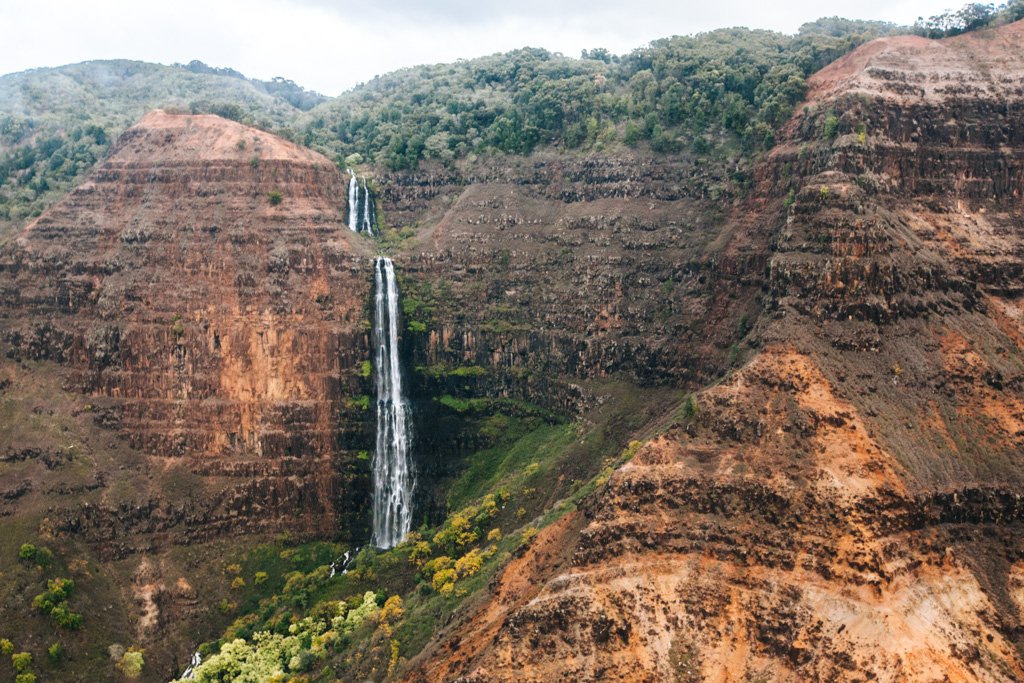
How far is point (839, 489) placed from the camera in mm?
40031

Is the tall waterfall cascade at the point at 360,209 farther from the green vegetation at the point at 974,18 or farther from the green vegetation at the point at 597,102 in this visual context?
the green vegetation at the point at 974,18

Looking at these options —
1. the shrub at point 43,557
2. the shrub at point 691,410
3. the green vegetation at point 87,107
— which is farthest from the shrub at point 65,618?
the shrub at point 691,410

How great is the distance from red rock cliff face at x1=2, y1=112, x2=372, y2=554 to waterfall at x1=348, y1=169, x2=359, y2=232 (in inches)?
124

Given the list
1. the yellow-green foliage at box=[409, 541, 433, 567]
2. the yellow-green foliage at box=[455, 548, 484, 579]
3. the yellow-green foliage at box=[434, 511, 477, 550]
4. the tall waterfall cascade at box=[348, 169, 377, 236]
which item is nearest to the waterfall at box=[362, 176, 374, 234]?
the tall waterfall cascade at box=[348, 169, 377, 236]

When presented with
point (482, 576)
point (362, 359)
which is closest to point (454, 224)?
point (362, 359)

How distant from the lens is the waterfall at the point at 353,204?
7625 cm

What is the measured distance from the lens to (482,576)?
159 ft

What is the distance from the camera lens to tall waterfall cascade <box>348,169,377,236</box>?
251 feet

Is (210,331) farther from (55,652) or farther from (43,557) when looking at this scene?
(55,652)

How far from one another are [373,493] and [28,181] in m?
39.2

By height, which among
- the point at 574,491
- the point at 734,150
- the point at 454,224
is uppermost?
the point at 734,150

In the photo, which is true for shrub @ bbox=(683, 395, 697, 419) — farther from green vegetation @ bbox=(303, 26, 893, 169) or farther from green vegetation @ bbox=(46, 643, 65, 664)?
green vegetation @ bbox=(46, 643, 65, 664)

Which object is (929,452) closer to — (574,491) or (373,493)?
(574,491)

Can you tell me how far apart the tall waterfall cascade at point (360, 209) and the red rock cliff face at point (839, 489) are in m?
32.9
